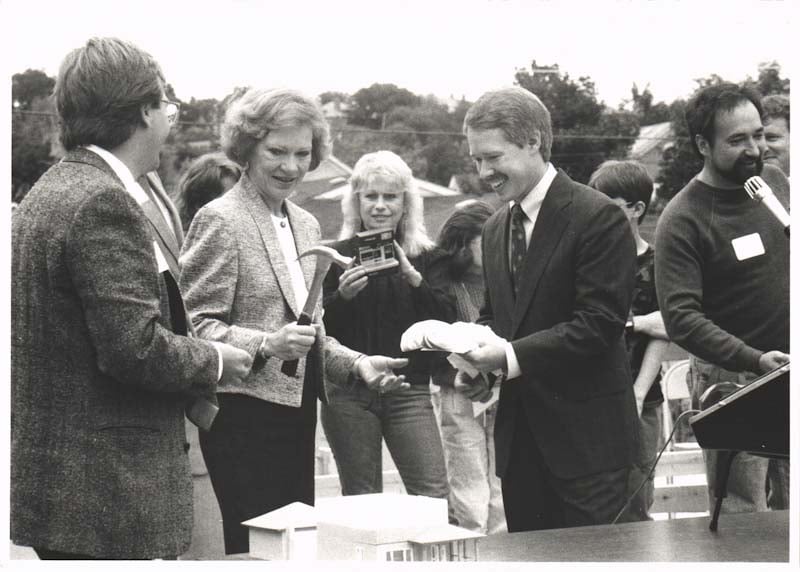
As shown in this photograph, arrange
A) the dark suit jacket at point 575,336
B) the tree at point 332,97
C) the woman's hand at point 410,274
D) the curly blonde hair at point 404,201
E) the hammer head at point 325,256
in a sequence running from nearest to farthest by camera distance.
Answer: the dark suit jacket at point 575,336 → the hammer head at point 325,256 → the tree at point 332,97 → the woman's hand at point 410,274 → the curly blonde hair at point 404,201

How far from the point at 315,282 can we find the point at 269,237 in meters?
0.19

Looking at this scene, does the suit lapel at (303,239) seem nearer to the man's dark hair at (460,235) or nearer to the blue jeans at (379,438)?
the blue jeans at (379,438)

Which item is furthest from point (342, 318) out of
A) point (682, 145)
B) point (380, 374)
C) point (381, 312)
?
point (682, 145)

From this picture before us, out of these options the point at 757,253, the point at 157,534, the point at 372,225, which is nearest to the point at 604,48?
the point at 757,253

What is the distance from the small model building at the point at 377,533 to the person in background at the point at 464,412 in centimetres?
199

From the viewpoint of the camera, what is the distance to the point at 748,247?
10.3 ft

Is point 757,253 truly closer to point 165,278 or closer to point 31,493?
point 165,278

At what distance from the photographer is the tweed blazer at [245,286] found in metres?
2.79

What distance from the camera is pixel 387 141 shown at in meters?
4.14

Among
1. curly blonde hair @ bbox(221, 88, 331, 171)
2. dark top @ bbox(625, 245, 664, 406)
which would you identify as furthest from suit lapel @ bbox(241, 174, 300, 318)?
dark top @ bbox(625, 245, 664, 406)

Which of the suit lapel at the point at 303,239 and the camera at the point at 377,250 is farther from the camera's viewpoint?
the camera at the point at 377,250

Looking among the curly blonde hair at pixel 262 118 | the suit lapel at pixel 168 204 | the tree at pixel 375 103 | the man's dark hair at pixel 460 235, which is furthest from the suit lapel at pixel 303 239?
the man's dark hair at pixel 460 235

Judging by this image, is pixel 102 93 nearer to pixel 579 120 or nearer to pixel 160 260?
pixel 160 260

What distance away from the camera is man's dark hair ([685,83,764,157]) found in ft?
10.5
